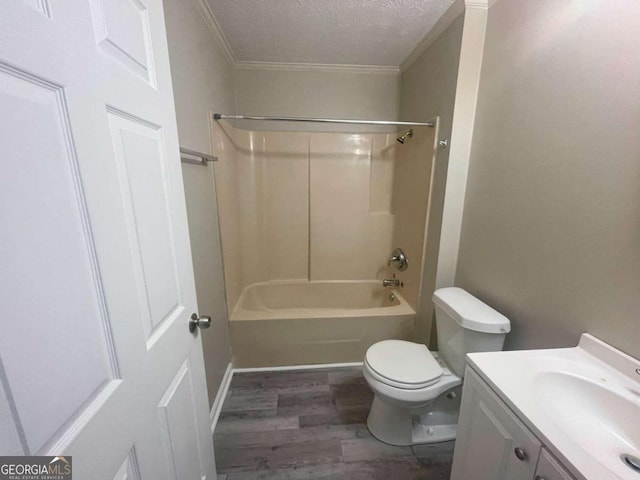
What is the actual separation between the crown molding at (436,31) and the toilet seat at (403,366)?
1843 millimetres

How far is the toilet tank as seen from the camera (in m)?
1.20

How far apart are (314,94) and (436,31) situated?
3.29 ft

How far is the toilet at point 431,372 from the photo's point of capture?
1.25 meters

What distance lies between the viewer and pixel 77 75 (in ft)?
1.49

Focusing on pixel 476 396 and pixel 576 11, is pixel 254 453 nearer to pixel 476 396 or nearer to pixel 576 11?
pixel 476 396

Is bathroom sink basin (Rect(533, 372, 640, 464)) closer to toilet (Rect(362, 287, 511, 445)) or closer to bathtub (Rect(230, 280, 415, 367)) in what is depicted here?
toilet (Rect(362, 287, 511, 445))

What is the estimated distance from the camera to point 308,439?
1.49 meters

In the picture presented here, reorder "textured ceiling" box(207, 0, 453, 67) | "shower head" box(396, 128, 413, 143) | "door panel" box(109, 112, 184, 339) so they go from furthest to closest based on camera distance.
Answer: "shower head" box(396, 128, 413, 143) → "textured ceiling" box(207, 0, 453, 67) → "door panel" box(109, 112, 184, 339)

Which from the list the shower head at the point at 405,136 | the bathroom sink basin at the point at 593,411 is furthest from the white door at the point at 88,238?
the shower head at the point at 405,136

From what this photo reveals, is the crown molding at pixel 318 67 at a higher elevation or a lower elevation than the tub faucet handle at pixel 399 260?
higher

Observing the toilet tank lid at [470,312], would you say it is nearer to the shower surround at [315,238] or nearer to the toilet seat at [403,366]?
the toilet seat at [403,366]

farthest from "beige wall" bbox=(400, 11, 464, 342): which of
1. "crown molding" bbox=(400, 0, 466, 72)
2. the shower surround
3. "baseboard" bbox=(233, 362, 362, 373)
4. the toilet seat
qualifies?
"baseboard" bbox=(233, 362, 362, 373)

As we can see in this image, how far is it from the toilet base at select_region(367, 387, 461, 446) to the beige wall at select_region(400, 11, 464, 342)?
0.42 meters

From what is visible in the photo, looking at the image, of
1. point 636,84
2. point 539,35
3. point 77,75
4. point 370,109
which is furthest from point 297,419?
point 370,109
